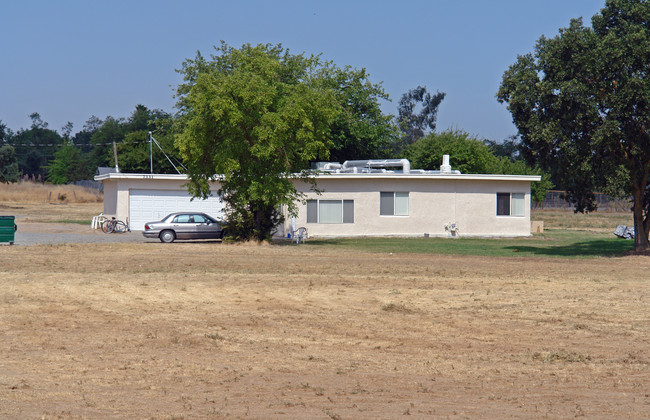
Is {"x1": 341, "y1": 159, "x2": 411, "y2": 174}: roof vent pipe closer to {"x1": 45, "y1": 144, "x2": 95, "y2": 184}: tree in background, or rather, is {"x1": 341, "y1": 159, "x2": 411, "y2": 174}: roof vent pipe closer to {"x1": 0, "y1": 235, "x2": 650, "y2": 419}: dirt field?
{"x1": 0, "y1": 235, "x2": 650, "y2": 419}: dirt field

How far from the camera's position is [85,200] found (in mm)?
81125

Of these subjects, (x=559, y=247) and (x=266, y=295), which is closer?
→ (x=266, y=295)

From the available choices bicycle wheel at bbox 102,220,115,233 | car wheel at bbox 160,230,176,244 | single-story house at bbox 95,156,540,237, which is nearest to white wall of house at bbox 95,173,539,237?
single-story house at bbox 95,156,540,237

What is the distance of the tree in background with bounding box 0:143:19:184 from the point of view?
245ft

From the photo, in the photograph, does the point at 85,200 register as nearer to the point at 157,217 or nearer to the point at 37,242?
the point at 157,217

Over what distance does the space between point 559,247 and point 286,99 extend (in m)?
13.0

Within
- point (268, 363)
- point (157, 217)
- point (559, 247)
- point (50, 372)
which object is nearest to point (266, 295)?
point (268, 363)

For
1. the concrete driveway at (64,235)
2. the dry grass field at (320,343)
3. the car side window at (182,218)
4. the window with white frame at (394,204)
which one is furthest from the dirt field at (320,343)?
the window with white frame at (394,204)

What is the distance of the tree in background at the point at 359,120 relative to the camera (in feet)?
182

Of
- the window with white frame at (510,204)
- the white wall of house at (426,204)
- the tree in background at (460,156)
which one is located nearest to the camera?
the white wall of house at (426,204)

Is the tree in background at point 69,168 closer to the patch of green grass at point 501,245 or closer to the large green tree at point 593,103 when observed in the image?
the patch of green grass at point 501,245

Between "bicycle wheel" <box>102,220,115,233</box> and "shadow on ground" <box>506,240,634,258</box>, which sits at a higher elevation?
"bicycle wheel" <box>102,220,115,233</box>

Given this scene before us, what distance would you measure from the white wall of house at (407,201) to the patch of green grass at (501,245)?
1685 mm

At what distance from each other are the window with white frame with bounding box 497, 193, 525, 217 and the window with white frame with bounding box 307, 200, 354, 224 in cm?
791
